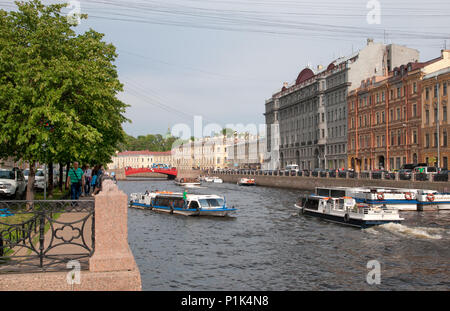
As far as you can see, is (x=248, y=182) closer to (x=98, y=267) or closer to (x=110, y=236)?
(x=110, y=236)

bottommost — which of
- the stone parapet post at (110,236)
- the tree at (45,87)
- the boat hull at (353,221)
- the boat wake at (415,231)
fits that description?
the boat wake at (415,231)

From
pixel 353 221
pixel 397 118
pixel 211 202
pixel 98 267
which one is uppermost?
pixel 397 118

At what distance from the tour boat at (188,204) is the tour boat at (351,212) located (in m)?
6.71

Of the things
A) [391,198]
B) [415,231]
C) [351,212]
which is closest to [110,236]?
[415,231]

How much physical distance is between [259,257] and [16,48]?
15537mm

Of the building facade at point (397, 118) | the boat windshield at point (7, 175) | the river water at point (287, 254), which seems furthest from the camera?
the building facade at point (397, 118)

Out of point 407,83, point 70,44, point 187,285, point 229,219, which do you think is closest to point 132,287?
point 187,285

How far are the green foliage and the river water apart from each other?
6.78 meters

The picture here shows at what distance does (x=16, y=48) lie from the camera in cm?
2367

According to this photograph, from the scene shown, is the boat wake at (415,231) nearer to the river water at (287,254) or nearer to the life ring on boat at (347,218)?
the river water at (287,254)

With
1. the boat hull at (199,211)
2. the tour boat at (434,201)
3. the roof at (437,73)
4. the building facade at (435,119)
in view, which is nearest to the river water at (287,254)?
the boat hull at (199,211)

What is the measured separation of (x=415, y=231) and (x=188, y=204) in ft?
62.8

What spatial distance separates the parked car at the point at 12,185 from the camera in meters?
30.2

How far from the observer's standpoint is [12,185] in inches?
1212
